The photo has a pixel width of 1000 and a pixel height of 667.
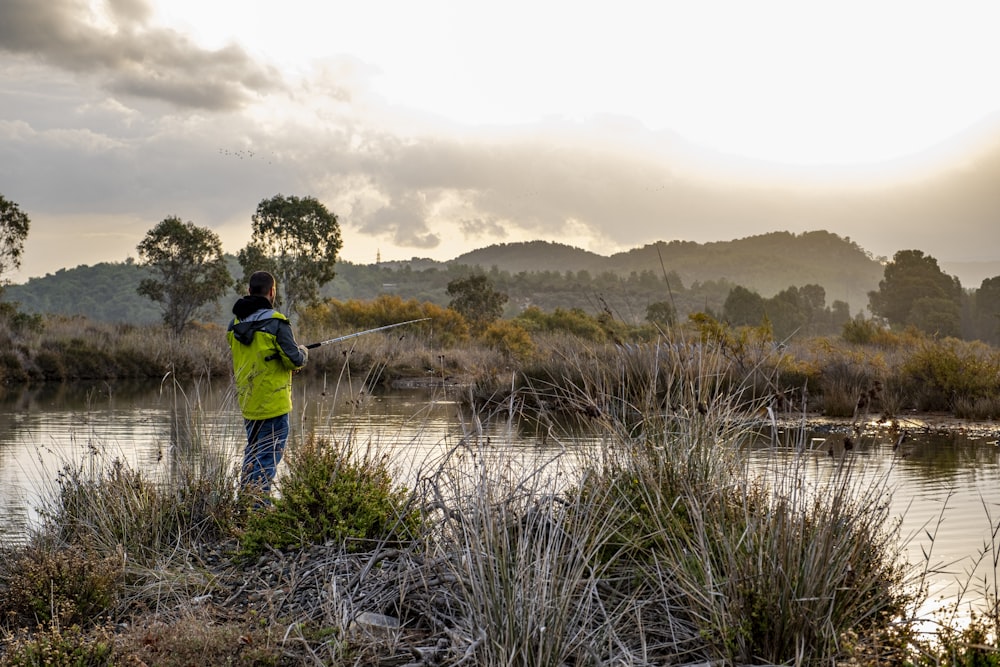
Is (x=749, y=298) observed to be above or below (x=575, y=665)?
above

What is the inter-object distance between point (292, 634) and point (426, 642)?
0.63m

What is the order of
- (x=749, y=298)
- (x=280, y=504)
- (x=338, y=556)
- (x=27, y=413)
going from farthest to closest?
(x=749, y=298)
(x=27, y=413)
(x=280, y=504)
(x=338, y=556)

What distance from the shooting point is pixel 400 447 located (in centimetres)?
1154

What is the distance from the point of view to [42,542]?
575 centimetres

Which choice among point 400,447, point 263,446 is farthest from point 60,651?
point 400,447

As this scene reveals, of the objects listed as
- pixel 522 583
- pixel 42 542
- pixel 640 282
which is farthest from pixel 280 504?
pixel 640 282

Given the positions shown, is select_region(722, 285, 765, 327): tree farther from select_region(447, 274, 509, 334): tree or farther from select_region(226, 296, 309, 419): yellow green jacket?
select_region(226, 296, 309, 419): yellow green jacket

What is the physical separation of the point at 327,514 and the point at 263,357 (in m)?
2.21

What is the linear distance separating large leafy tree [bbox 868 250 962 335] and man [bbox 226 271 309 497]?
2649 inches

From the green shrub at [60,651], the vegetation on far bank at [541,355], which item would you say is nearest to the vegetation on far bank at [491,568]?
the green shrub at [60,651]

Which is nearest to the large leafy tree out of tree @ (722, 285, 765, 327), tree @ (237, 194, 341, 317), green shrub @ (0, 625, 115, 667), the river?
tree @ (722, 285, 765, 327)

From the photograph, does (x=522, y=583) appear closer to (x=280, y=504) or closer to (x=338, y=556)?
(x=338, y=556)

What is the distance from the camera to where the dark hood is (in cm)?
731

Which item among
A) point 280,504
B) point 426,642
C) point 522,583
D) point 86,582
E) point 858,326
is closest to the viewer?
point 522,583
